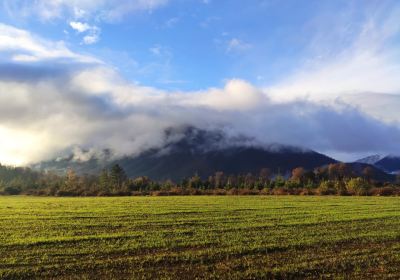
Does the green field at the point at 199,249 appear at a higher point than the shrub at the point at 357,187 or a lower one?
lower

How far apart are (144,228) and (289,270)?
1610 centimetres

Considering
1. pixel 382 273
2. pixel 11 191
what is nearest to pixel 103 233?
pixel 382 273

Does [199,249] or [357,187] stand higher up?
[357,187]

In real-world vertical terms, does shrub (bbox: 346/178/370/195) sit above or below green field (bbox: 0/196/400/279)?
above

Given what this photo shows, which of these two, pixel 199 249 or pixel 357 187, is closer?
pixel 199 249

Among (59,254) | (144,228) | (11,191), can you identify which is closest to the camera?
(59,254)

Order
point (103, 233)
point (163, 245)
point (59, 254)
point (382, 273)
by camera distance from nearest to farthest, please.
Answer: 1. point (382, 273)
2. point (59, 254)
3. point (163, 245)
4. point (103, 233)

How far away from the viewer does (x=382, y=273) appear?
1861 centimetres

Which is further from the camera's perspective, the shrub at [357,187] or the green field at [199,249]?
the shrub at [357,187]

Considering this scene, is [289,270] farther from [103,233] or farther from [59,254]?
[103,233]

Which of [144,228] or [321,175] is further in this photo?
[321,175]

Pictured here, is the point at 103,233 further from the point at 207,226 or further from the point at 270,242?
the point at 270,242

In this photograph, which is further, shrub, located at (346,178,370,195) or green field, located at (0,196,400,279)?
shrub, located at (346,178,370,195)

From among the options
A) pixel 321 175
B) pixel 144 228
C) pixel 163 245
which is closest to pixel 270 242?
pixel 163 245
